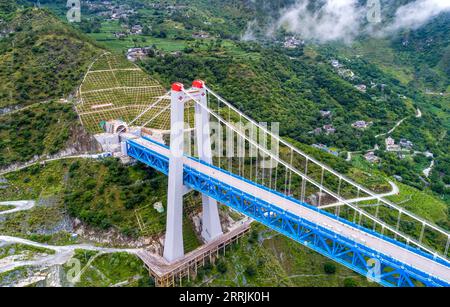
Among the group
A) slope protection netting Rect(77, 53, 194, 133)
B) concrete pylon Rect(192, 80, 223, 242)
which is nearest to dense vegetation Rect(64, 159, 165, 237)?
concrete pylon Rect(192, 80, 223, 242)

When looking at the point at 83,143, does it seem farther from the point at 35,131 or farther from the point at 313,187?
the point at 313,187

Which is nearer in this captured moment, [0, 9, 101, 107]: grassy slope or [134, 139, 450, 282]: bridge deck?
[134, 139, 450, 282]: bridge deck

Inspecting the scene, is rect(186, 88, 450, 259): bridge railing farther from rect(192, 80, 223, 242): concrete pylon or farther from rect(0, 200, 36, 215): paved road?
rect(0, 200, 36, 215): paved road

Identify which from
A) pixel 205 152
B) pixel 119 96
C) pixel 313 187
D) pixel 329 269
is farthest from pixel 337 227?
pixel 119 96

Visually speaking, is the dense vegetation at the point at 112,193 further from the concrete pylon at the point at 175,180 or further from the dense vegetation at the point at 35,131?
the dense vegetation at the point at 35,131

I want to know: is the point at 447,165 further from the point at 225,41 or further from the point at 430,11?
the point at 430,11

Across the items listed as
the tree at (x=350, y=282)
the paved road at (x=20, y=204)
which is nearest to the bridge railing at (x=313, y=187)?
the tree at (x=350, y=282)
